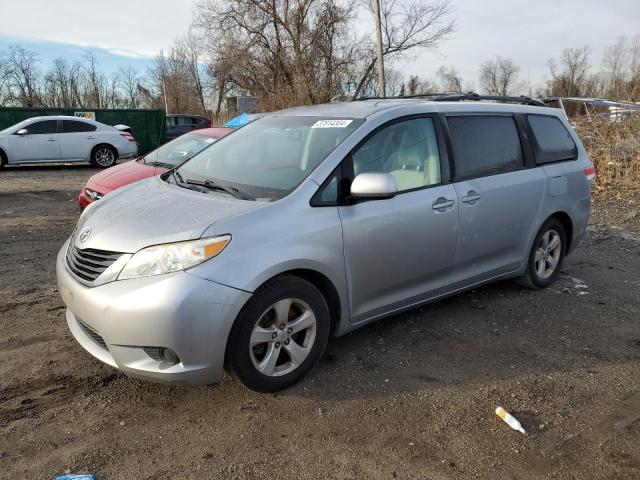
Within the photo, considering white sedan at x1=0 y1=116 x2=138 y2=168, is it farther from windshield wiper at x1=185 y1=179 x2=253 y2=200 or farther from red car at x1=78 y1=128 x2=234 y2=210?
windshield wiper at x1=185 y1=179 x2=253 y2=200

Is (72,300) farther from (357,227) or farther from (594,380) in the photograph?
(594,380)

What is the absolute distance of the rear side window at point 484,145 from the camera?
13.5 feet

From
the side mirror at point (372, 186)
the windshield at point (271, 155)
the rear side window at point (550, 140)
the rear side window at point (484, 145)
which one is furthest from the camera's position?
the rear side window at point (550, 140)

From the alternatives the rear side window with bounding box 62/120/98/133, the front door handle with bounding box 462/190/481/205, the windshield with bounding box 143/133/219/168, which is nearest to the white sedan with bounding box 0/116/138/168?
the rear side window with bounding box 62/120/98/133

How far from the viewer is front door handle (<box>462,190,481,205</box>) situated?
3996 millimetres

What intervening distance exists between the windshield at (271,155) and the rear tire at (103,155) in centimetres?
1306

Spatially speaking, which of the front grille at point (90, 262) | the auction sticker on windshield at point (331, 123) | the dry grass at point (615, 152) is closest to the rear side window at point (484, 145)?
the auction sticker on windshield at point (331, 123)

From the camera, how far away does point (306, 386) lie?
3.28 meters

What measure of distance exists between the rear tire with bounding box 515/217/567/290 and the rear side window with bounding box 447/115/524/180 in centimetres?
75

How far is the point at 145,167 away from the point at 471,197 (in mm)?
4839

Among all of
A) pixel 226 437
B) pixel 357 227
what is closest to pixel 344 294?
pixel 357 227

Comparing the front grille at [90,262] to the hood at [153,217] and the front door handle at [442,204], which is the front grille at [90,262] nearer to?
the hood at [153,217]

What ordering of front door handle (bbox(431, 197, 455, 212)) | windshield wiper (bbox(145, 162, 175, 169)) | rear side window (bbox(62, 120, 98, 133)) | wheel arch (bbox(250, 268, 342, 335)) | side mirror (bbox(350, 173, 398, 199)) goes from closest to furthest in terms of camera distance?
wheel arch (bbox(250, 268, 342, 335)) < side mirror (bbox(350, 173, 398, 199)) < front door handle (bbox(431, 197, 455, 212)) < windshield wiper (bbox(145, 162, 175, 169)) < rear side window (bbox(62, 120, 98, 133))

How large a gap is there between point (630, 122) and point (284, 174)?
11.4m
